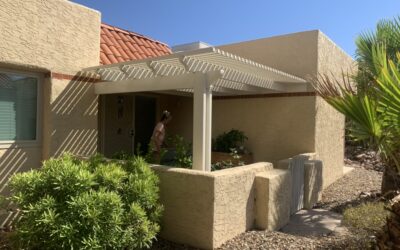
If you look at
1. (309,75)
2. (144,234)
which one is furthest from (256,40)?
(144,234)

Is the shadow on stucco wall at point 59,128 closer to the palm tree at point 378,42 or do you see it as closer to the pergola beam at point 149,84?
the pergola beam at point 149,84

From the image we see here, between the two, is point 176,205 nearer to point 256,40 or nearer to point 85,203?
point 85,203

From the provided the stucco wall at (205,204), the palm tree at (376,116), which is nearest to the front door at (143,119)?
the stucco wall at (205,204)

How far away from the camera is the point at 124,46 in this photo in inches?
435

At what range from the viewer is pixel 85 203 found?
14.9ft

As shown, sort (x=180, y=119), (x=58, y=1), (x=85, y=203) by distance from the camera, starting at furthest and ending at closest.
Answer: (x=180, y=119)
(x=58, y=1)
(x=85, y=203)

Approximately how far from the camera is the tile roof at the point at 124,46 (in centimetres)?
974

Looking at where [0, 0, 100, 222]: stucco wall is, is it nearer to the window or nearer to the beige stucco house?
the beige stucco house

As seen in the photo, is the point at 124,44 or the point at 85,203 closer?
the point at 85,203

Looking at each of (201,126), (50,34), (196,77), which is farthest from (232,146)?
(50,34)

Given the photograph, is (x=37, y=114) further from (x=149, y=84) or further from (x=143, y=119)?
(x=143, y=119)

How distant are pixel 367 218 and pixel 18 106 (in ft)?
24.6

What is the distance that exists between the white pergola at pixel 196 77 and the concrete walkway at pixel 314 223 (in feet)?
8.94

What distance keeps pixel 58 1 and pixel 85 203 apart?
5.50 m
